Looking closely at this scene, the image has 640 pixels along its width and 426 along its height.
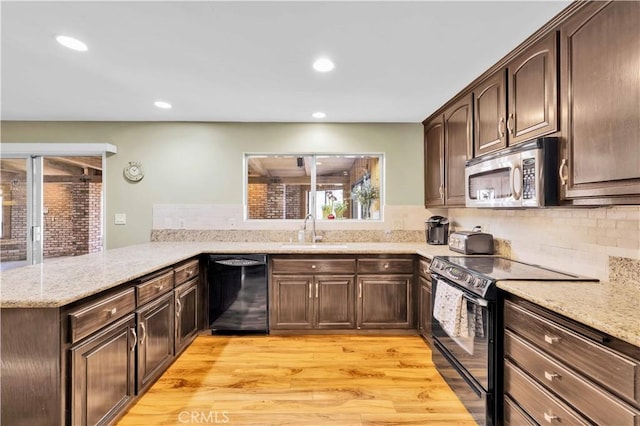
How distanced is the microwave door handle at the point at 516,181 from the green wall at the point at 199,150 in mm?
1787

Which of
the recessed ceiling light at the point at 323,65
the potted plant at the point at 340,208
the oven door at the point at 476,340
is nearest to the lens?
the oven door at the point at 476,340

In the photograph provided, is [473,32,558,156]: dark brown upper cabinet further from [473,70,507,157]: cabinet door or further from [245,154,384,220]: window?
[245,154,384,220]: window

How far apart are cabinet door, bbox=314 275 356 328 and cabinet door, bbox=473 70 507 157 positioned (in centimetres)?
166

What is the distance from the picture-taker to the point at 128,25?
1.75m

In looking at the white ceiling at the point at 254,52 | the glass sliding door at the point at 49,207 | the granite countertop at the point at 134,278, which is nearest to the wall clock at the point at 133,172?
the glass sliding door at the point at 49,207

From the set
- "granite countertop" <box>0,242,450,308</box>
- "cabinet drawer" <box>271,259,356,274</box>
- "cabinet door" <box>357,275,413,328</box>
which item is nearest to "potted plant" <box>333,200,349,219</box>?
"granite countertop" <box>0,242,450,308</box>

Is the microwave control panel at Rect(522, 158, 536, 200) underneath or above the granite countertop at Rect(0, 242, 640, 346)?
above

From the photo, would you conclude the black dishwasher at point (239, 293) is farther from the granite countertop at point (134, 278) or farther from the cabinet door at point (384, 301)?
the cabinet door at point (384, 301)

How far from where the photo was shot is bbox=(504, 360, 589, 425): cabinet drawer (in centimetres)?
124

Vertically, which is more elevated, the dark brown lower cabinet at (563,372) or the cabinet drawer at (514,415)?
the dark brown lower cabinet at (563,372)

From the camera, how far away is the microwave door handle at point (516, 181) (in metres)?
1.84

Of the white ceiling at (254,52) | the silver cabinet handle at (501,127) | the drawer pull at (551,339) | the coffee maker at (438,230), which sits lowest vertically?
the drawer pull at (551,339)

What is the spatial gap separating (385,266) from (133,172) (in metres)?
3.02

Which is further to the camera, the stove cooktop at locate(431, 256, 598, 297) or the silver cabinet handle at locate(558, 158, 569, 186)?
the stove cooktop at locate(431, 256, 598, 297)
